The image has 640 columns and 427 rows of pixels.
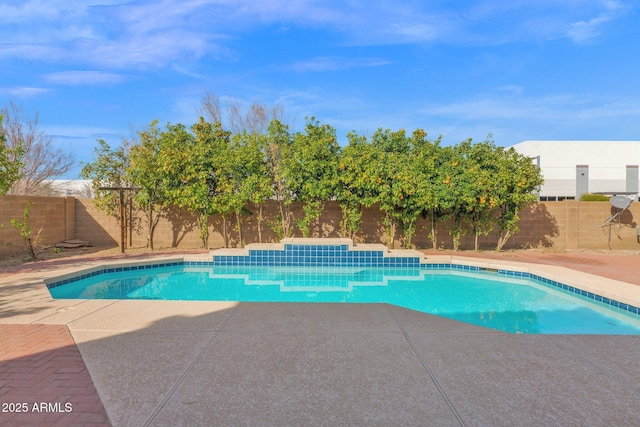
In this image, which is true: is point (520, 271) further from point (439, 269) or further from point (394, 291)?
point (394, 291)

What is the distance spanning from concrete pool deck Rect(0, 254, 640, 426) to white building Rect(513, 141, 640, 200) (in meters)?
30.6

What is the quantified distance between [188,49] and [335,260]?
10.5 m

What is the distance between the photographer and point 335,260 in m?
10.1

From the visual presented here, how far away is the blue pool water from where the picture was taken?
5.62 metres

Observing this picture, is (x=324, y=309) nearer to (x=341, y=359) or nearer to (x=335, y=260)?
(x=341, y=359)

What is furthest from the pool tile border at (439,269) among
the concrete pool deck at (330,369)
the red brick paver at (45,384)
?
the red brick paver at (45,384)

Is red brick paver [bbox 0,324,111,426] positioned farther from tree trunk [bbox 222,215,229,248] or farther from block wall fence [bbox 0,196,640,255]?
block wall fence [bbox 0,196,640,255]

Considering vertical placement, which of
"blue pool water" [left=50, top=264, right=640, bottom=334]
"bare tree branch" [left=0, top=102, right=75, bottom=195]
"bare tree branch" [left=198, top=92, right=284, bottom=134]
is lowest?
"blue pool water" [left=50, top=264, right=640, bottom=334]

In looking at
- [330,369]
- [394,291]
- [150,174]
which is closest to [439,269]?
[394,291]

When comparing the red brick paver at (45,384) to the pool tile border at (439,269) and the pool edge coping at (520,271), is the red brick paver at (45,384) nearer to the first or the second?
the pool edge coping at (520,271)

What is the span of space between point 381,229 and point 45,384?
10900 mm

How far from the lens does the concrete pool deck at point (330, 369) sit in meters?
2.51

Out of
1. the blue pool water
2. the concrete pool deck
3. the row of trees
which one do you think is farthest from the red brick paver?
the row of trees

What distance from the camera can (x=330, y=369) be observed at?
3186mm
